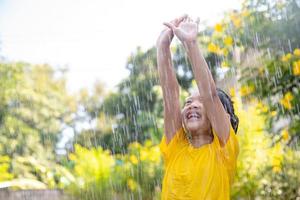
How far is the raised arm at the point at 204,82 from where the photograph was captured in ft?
6.90

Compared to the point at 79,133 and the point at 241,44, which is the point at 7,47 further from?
the point at 241,44

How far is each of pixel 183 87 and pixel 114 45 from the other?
114 inches

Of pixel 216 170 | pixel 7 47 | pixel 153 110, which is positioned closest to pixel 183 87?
pixel 153 110

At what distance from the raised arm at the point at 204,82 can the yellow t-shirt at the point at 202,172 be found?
42 millimetres

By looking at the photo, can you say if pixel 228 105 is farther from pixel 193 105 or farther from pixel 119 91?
pixel 119 91

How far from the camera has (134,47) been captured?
52.1 ft

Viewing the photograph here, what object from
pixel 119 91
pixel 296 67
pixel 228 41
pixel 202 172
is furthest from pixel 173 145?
pixel 119 91

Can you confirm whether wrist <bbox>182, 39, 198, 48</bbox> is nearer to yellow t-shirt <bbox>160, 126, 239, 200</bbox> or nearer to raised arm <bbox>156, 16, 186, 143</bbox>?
raised arm <bbox>156, 16, 186, 143</bbox>

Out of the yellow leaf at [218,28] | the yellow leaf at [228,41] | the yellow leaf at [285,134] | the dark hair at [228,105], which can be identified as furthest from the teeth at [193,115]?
the yellow leaf at [218,28]

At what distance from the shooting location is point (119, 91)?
16.1m

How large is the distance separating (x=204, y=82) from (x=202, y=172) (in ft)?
0.99

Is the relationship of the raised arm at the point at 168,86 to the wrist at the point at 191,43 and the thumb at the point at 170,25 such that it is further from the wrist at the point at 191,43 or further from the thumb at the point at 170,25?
the wrist at the point at 191,43

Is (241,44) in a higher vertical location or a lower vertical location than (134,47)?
lower

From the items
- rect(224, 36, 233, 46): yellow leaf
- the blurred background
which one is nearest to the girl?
the blurred background
